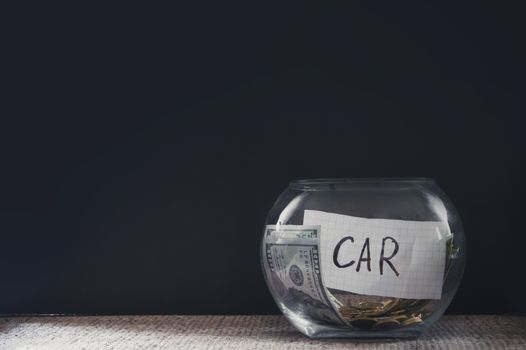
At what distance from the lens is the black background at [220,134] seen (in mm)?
1070

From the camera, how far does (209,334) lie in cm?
95

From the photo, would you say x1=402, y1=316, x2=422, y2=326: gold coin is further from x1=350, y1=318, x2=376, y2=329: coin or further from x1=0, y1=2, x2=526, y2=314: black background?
x1=0, y1=2, x2=526, y2=314: black background

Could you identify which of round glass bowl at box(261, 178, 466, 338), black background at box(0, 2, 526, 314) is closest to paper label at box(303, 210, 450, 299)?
round glass bowl at box(261, 178, 466, 338)

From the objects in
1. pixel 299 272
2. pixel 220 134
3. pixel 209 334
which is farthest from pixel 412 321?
pixel 220 134

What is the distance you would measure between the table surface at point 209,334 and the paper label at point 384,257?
0.21ft

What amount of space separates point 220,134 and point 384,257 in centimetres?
33

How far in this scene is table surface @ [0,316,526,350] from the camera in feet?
2.90

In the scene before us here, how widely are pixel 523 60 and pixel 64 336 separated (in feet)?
2.26

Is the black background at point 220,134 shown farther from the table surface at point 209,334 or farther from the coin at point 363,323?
the coin at point 363,323

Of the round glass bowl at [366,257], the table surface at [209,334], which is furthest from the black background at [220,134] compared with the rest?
the round glass bowl at [366,257]

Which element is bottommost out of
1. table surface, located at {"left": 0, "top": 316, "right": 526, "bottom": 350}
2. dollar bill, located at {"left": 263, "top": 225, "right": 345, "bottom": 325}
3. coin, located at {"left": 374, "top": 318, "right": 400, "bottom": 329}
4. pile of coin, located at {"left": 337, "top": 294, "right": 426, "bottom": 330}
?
table surface, located at {"left": 0, "top": 316, "right": 526, "bottom": 350}

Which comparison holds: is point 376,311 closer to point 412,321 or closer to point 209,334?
point 412,321

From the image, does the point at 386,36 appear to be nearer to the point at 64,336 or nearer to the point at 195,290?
the point at 195,290

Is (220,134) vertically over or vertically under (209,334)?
over
